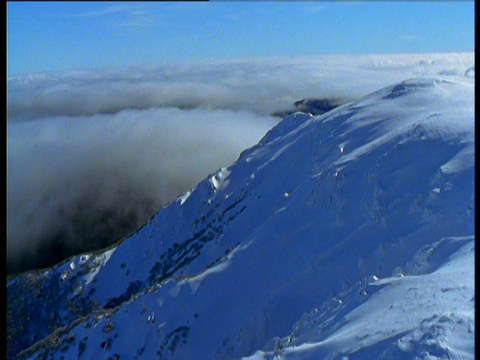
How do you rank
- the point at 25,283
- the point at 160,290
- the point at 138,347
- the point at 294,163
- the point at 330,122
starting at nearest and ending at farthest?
the point at 138,347 → the point at 160,290 → the point at 294,163 → the point at 330,122 → the point at 25,283

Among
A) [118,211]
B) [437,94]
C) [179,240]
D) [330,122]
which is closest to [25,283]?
[179,240]

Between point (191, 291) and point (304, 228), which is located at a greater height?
point (304, 228)

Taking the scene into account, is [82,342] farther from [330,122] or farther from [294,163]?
[330,122]

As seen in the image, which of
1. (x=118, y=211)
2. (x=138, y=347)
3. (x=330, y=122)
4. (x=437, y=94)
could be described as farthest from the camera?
(x=118, y=211)

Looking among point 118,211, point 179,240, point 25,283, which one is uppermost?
point 179,240

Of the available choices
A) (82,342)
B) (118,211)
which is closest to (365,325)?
(82,342)

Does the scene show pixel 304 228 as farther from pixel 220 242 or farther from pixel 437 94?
pixel 437 94

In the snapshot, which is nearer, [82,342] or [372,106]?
[82,342]
